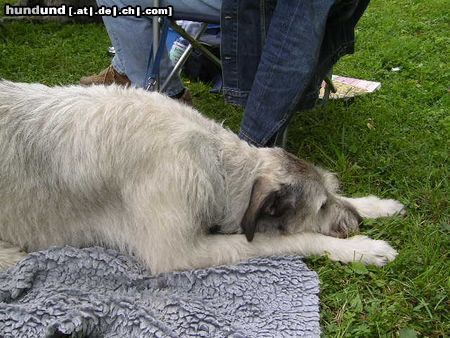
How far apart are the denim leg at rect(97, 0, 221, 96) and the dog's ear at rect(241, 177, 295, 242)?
1.67m

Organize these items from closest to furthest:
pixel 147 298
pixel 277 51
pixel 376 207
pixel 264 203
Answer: pixel 147 298
pixel 264 203
pixel 277 51
pixel 376 207

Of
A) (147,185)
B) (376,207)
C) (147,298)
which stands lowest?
(147,298)

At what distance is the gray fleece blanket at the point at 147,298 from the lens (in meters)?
2.81

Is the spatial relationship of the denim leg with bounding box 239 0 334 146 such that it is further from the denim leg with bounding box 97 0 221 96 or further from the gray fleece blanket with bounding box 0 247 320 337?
the gray fleece blanket with bounding box 0 247 320 337

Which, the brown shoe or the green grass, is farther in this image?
the brown shoe

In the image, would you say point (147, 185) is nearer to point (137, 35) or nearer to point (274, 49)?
point (274, 49)

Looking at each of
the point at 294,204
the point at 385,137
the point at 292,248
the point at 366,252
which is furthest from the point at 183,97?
the point at 366,252

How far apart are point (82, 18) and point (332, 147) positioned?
246 inches

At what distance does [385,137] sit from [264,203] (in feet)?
7.12

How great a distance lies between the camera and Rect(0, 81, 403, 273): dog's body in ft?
10.5

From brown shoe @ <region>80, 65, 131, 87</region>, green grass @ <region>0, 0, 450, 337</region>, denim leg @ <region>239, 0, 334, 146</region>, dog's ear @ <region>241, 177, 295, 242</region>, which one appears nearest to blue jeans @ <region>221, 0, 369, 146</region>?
denim leg @ <region>239, 0, 334, 146</region>

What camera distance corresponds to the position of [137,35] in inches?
184

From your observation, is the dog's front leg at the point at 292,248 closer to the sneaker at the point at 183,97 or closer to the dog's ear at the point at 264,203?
the dog's ear at the point at 264,203

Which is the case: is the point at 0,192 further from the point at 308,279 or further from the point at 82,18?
the point at 82,18
